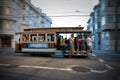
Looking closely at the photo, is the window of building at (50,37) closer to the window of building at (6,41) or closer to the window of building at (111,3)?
the window of building at (111,3)

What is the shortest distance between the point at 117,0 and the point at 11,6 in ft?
77.0

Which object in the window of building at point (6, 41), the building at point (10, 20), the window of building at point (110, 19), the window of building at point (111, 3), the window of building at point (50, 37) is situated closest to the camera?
the window of building at point (50, 37)

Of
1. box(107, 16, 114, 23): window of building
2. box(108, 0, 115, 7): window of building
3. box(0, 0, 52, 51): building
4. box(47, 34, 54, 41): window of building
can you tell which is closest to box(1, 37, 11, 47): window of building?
box(0, 0, 52, 51): building

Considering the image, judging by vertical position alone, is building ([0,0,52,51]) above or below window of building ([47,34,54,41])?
above

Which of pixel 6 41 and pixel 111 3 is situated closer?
pixel 111 3

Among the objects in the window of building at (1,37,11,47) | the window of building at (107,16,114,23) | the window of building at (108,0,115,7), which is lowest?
the window of building at (1,37,11,47)

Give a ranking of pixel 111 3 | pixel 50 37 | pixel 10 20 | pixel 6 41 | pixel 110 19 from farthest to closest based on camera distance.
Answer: pixel 6 41, pixel 10 20, pixel 110 19, pixel 111 3, pixel 50 37

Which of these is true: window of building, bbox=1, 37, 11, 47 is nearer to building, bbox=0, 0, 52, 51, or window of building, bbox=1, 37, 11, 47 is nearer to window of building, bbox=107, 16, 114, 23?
building, bbox=0, 0, 52, 51

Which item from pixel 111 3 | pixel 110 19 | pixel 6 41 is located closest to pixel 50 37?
pixel 110 19

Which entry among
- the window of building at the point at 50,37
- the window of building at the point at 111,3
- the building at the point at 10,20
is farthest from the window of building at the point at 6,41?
the window of building at the point at 50,37

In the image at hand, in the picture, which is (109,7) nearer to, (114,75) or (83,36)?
(83,36)

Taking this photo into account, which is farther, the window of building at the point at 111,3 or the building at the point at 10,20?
the building at the point at 10,20

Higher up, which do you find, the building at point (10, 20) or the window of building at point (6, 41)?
the building at point (10, 20)

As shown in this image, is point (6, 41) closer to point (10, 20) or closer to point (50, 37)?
point (10, 20)
